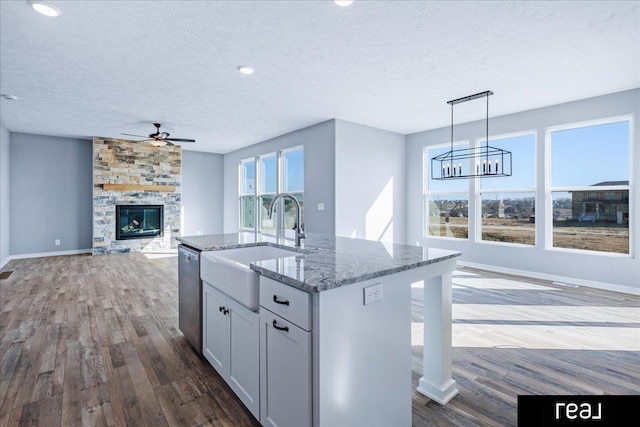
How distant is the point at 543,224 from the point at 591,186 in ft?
2.62

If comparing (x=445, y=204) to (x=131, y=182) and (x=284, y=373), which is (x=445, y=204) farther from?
(x=131, y=182)

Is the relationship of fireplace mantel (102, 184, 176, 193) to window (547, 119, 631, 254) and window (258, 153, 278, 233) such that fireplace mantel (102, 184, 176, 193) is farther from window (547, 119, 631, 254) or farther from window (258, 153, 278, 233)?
window (547, 119, 631, 254)

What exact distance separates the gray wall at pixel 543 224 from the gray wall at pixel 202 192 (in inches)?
Answer: 226

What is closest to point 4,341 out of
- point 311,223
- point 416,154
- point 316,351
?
point 316,351

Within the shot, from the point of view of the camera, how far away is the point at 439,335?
1.88 metres

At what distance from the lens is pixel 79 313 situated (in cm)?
340

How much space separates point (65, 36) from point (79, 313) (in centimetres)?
274

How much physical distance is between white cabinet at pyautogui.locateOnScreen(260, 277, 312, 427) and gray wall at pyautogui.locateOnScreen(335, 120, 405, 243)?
3929 mm

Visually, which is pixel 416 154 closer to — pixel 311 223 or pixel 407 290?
pixel 311 223

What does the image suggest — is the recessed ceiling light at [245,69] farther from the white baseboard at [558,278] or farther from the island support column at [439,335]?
the white baseboard at [558,278]

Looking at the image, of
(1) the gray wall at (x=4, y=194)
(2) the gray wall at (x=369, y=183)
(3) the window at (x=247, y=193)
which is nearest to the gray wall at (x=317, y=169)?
(2) the gray wall at (x=369, y=183)

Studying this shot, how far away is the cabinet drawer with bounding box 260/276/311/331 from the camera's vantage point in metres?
1.26

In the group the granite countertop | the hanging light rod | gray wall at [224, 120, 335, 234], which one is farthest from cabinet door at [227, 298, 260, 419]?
the hanging light rod

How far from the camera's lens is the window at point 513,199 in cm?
512
